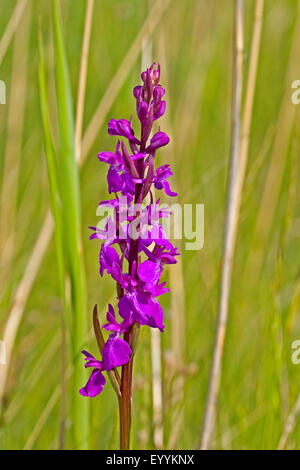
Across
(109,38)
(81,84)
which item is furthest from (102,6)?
(81,84)

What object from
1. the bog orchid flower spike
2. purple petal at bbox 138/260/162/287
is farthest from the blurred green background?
purple petal at bbox 138/260/162/287

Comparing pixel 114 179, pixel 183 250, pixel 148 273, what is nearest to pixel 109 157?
pixel 114 179

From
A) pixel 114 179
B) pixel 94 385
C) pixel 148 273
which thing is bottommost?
pixel 94 385

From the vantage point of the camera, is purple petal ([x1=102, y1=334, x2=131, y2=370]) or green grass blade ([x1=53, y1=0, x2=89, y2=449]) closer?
purple petal ([x1=102, y1=334, x2=131, y2=370])

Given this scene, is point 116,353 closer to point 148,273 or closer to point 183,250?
point 148,273

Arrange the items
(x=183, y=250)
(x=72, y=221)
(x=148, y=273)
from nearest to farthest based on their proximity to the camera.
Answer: (x=148, y=273) < (x=72, y=221) < (x=183, y=250)

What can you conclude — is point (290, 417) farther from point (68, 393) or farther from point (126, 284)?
point (126, 284)

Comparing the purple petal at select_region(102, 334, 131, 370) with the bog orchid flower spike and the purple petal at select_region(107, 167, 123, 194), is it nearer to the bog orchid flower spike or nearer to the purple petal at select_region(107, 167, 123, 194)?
the bog orchid flower spike
